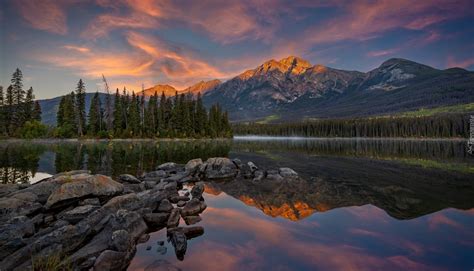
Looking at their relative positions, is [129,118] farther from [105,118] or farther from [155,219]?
[155,219]

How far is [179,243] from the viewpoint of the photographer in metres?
10.4

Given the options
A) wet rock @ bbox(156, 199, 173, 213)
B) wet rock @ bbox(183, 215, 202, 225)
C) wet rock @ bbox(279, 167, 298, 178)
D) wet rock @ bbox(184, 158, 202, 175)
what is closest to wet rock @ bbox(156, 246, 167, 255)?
wet rock @ bbox(183, 215, 202, 225)

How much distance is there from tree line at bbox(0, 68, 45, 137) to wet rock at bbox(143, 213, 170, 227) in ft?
287

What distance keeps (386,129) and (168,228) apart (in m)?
194

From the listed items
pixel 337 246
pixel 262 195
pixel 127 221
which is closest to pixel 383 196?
pixel 262 195

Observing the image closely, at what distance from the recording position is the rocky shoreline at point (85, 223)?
841 cm

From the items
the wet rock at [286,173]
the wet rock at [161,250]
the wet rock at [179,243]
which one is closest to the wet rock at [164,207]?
the wet rock at [179,243]

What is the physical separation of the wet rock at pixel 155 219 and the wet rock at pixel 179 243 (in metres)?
1.82

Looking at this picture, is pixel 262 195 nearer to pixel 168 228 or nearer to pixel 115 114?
pixel 168 228

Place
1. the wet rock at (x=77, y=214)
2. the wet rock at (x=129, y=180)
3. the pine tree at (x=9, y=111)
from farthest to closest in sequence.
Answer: the pine tree at (x=9, y=111), the wet rock at (x=129, y=180), the wet rock at (x=77, y=214)

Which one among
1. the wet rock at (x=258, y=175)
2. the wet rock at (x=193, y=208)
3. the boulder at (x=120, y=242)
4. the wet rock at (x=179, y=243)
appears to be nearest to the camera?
the boulder at (x=120, y=242)

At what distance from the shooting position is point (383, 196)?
750 inches

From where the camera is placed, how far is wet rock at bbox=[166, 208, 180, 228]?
12805 millimetres

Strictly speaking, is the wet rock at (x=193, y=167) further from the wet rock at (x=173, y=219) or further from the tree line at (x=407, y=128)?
the tree line at (x=407, y=128)
